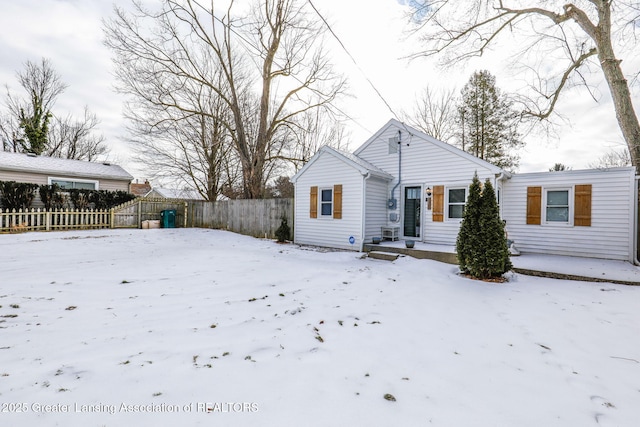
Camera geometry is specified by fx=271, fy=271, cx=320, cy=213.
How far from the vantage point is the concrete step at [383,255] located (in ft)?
26.2

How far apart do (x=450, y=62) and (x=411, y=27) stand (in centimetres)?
227

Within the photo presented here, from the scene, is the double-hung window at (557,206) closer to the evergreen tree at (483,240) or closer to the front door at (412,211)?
the front door at (412,211)

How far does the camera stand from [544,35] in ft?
34.2

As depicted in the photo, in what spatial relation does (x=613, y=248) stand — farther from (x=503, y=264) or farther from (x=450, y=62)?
(x=450, y=62)

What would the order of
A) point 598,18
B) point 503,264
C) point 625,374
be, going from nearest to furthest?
point 625,374
point 503,264
point 598,18

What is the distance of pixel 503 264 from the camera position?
18.4ft

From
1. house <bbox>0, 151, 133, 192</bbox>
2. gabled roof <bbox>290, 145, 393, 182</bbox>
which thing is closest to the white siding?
house <bbox>0, 151, 133, 192</bbox>

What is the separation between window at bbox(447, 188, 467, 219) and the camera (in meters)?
8.77

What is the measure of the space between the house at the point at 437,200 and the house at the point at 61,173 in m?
13.8

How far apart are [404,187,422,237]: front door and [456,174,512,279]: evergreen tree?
3635 millimetres

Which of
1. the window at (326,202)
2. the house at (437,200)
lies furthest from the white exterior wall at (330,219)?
the window at (326,202)

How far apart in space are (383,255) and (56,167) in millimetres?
18896

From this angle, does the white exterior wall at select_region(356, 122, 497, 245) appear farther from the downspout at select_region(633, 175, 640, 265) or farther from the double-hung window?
the downspout at select_region(633, 175, 640, 265)

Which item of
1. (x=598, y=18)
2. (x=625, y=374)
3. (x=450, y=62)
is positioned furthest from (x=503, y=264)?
(x=598, y=18)
